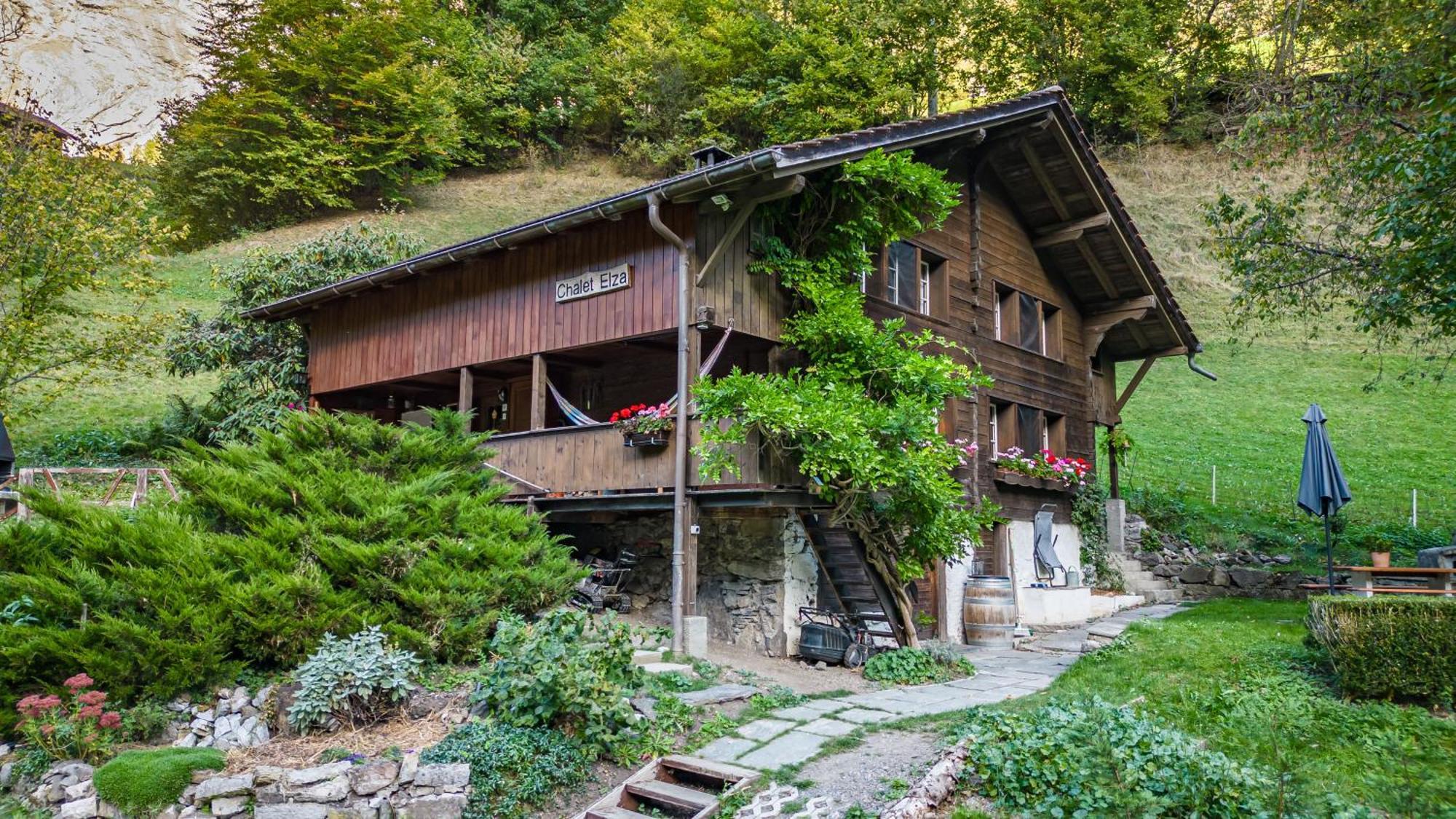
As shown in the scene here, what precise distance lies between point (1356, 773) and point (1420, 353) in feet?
115

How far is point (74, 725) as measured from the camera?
22.2ft

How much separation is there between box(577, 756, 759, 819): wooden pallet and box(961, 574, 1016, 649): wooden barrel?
7.22m

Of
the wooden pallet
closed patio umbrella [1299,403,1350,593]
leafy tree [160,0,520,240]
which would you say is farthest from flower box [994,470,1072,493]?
leafy tree [160,0,520,240]

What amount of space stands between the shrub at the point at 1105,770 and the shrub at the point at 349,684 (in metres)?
4.39

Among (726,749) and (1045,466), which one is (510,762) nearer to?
(726,749)

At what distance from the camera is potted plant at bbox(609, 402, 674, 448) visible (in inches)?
412

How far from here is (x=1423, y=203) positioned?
9.45 meters

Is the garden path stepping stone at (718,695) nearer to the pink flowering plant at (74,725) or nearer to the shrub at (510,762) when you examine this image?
the shrub at (510,762)

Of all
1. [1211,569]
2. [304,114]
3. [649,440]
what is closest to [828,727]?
[649,440]

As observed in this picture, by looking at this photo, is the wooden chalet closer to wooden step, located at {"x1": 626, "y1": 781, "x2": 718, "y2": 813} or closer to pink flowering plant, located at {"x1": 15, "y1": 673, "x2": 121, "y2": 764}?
wooden step, located at {"x1": 626, "y1": 781, "x2": 718, "y2": 813}

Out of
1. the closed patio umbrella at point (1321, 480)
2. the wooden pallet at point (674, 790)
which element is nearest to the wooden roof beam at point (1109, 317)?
the closed patio umbrella at point (1321, 480)

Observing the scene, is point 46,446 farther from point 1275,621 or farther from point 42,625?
point 1275,621

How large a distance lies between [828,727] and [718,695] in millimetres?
1072

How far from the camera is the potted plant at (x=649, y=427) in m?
10.5
